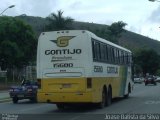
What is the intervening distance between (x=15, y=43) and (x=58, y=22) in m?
13.5

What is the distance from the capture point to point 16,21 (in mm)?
78562

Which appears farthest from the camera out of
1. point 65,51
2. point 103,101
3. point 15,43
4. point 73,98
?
point 15,43

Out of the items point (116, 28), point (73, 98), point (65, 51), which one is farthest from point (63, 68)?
point (116, 28)

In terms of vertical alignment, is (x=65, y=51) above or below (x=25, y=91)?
above

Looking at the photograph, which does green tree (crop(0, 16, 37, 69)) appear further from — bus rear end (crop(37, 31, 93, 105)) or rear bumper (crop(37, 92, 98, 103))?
rear bumper (crop(37, 92, 98, 103))

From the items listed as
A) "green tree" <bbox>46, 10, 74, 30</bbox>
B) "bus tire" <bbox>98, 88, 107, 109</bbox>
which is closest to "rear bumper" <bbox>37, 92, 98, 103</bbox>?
"bus tire" <bbox>98, 88, 107, 109</bbox>

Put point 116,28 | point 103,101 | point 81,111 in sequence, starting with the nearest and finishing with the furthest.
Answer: point 81,111, point 103,101, point 116,28

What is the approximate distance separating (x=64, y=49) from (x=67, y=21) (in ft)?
215

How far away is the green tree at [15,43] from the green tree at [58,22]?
7771mm

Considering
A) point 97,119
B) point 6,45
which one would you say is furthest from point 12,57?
point 97,119

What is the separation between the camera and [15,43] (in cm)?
7562

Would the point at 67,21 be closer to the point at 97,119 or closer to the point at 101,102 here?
the point at 101,102

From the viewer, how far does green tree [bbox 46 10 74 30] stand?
8700 cm

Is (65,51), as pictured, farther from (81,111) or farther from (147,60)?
(147,60)
